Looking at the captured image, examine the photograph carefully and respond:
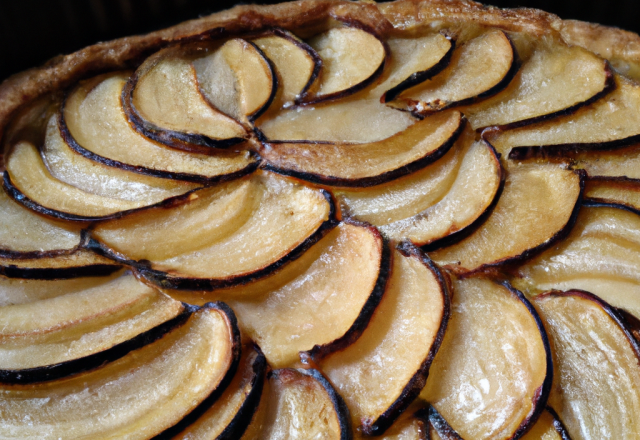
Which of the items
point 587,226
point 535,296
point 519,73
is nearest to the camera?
point 535,296

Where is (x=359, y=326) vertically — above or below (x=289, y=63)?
below

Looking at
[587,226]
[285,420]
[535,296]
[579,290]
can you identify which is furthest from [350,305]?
[587,226]

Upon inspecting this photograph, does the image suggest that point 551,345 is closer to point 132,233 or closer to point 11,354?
point 132,233

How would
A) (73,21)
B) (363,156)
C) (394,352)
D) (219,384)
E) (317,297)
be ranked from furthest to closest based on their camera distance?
(73,21) < (363,156) < (317,297) < (394,352) < (219,384)

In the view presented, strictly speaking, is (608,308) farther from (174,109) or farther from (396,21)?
(174,109)

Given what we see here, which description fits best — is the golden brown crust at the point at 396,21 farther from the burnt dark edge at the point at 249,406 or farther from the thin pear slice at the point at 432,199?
the burnt dark edge at the point at 249,406

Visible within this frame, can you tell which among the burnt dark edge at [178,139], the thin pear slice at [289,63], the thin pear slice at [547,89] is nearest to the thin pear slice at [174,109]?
the burnt dark edge at [178,139]

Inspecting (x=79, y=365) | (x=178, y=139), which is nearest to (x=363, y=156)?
(x=178, y=139)
